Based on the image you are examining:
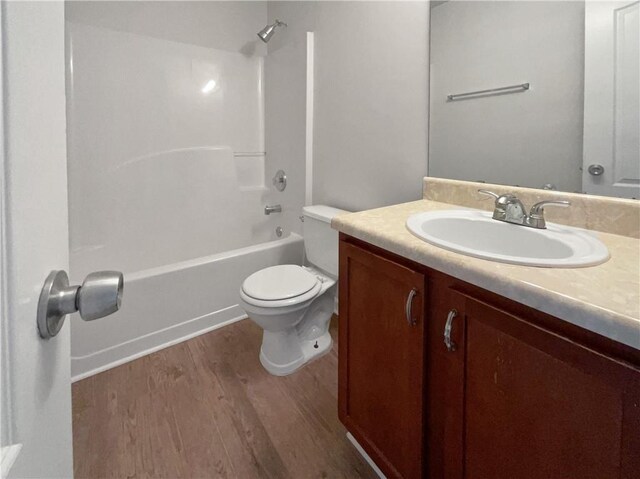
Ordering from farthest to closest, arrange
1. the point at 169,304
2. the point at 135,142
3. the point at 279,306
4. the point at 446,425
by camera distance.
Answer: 1. the point at 135,142
2. the point at 169,304
3. the point at 279,306
4. the point at 446,425

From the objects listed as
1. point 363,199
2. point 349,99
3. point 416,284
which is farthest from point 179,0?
point 416,284

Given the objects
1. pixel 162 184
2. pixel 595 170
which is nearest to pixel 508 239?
pixel 595 170

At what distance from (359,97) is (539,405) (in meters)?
1.65

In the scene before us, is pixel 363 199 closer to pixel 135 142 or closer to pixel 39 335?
pixel 135 142

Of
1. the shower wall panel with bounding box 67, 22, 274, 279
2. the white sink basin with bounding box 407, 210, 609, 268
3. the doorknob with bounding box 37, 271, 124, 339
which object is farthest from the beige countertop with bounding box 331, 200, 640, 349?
the shower wall panel with bounding box 67, 22, 274, 279

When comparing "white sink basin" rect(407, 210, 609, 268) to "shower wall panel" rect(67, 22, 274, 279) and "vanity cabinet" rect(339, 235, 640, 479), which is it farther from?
"shower wall panel" rect(67, 22, 274, 279)

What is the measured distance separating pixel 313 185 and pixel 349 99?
614 mm

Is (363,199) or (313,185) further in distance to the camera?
(313,185)

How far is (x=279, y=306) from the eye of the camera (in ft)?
5.06

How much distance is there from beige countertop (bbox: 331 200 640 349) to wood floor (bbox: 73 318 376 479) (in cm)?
88

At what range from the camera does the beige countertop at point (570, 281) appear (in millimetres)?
537

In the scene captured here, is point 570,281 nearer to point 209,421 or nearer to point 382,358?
point 382,358

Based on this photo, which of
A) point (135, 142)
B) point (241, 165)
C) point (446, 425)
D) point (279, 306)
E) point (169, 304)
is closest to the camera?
point (446, 425)

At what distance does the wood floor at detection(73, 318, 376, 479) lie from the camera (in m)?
1.22
